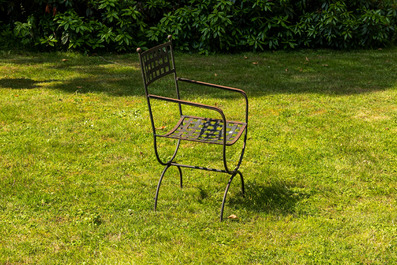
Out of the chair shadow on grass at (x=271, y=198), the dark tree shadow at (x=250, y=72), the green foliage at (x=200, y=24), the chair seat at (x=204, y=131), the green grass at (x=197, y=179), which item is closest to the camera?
the green grass at (x=197, y=179)

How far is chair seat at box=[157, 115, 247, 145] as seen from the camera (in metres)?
3.66

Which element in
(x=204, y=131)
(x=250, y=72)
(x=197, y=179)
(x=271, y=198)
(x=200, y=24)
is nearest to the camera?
(x=204, y=131)

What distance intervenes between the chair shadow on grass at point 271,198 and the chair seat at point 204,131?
58 cm

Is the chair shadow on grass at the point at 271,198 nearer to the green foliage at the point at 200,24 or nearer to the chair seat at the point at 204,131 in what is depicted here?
the chair seat at the point at 204,131

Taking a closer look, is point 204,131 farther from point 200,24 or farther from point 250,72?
point 200,24

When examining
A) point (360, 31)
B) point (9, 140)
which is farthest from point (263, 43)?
point (9, 140)

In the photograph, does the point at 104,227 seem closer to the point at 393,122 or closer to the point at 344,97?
the point at 393,122

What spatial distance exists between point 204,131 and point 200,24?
18.4ft

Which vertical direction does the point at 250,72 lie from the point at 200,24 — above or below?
below

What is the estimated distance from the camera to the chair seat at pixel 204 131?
12.0 feet

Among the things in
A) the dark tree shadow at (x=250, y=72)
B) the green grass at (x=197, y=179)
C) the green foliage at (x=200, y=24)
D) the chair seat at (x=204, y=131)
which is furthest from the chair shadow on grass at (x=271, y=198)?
the green foliage at (x=200, y=24)

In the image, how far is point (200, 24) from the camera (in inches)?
356

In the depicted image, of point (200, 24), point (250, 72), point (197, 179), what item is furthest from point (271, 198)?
point (200, 24)

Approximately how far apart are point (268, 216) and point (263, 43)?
606 cm
